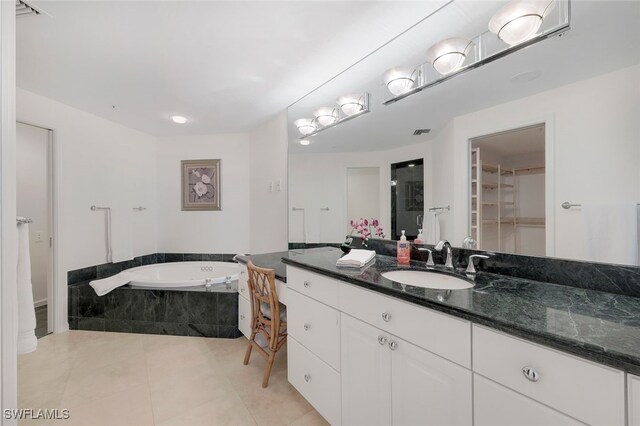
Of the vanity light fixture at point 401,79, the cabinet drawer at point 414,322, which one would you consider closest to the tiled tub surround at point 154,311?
the cabinet drawer at point 414,322

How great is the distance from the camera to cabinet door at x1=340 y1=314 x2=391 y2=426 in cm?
112

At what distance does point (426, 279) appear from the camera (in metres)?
1.39

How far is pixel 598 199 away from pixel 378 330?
3.31 ft

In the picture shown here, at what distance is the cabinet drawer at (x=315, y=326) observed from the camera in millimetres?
1375

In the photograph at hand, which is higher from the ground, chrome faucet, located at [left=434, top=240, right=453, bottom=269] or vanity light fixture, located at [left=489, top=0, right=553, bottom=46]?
vanity light fixture, located at [left=489, top=0, right=553, bottom=46]

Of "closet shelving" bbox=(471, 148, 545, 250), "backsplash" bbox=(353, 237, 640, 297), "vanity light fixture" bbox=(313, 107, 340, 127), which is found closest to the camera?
"backsplash" bbox=(353, 237, 640, 297)

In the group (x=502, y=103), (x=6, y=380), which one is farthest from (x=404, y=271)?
(x=6, y=380)

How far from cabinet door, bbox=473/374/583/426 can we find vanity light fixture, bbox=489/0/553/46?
55.2 inches

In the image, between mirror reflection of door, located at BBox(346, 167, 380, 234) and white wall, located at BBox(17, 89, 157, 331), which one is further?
white wall, located at BBox(17, 89, 157, 331)

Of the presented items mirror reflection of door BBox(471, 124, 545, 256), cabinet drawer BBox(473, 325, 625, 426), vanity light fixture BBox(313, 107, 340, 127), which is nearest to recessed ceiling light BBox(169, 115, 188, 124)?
vanity light fixture BBox(313, 107, 340, 127)

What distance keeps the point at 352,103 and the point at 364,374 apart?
180cm

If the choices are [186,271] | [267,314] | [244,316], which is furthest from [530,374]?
[186,271]

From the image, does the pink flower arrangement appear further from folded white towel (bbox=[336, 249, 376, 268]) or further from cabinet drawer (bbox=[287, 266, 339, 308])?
cabinet drawer (bbox=[287, 266, 339, 308])

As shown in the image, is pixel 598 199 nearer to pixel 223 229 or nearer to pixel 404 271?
pixel 404 271
